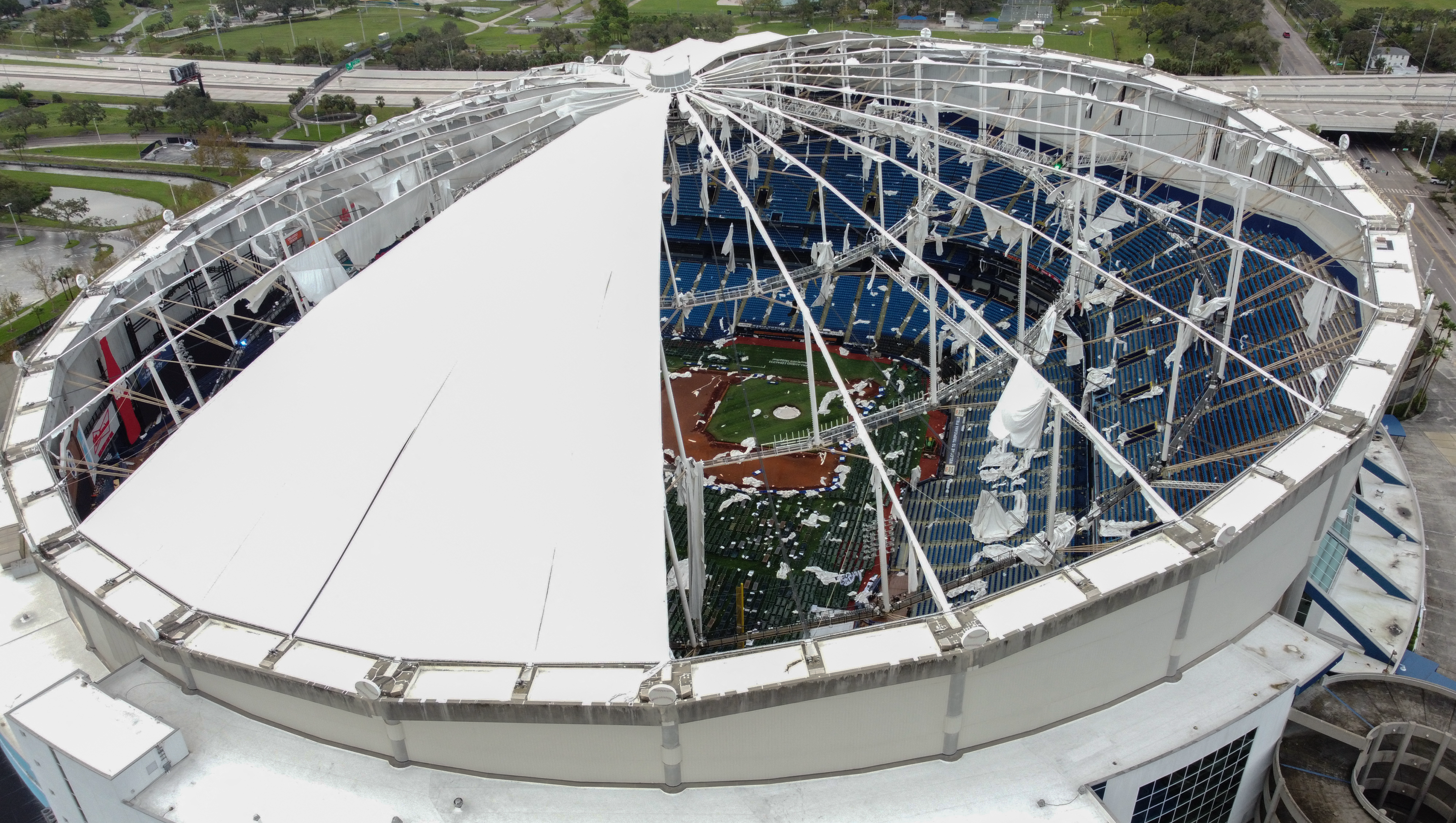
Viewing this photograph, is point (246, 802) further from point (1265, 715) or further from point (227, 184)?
point (227, 184)

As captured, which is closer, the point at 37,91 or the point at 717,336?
the point at 717,336

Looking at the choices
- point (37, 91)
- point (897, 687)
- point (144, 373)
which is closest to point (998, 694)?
point (897, 687)

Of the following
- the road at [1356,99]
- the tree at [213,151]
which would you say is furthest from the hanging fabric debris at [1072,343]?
the tree at [213,151]

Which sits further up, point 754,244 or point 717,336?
point 754,244

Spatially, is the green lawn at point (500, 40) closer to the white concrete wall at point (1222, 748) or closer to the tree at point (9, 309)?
the tree at point (9, 309)

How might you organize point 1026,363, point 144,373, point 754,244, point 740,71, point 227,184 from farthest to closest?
1. point 227,184
2. point 754,244
3. point 740,71
4. point 144,373
5. point 1026,363

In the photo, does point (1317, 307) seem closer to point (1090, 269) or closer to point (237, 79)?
point (1090, 269)

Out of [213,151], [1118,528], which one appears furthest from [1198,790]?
[213,151]
